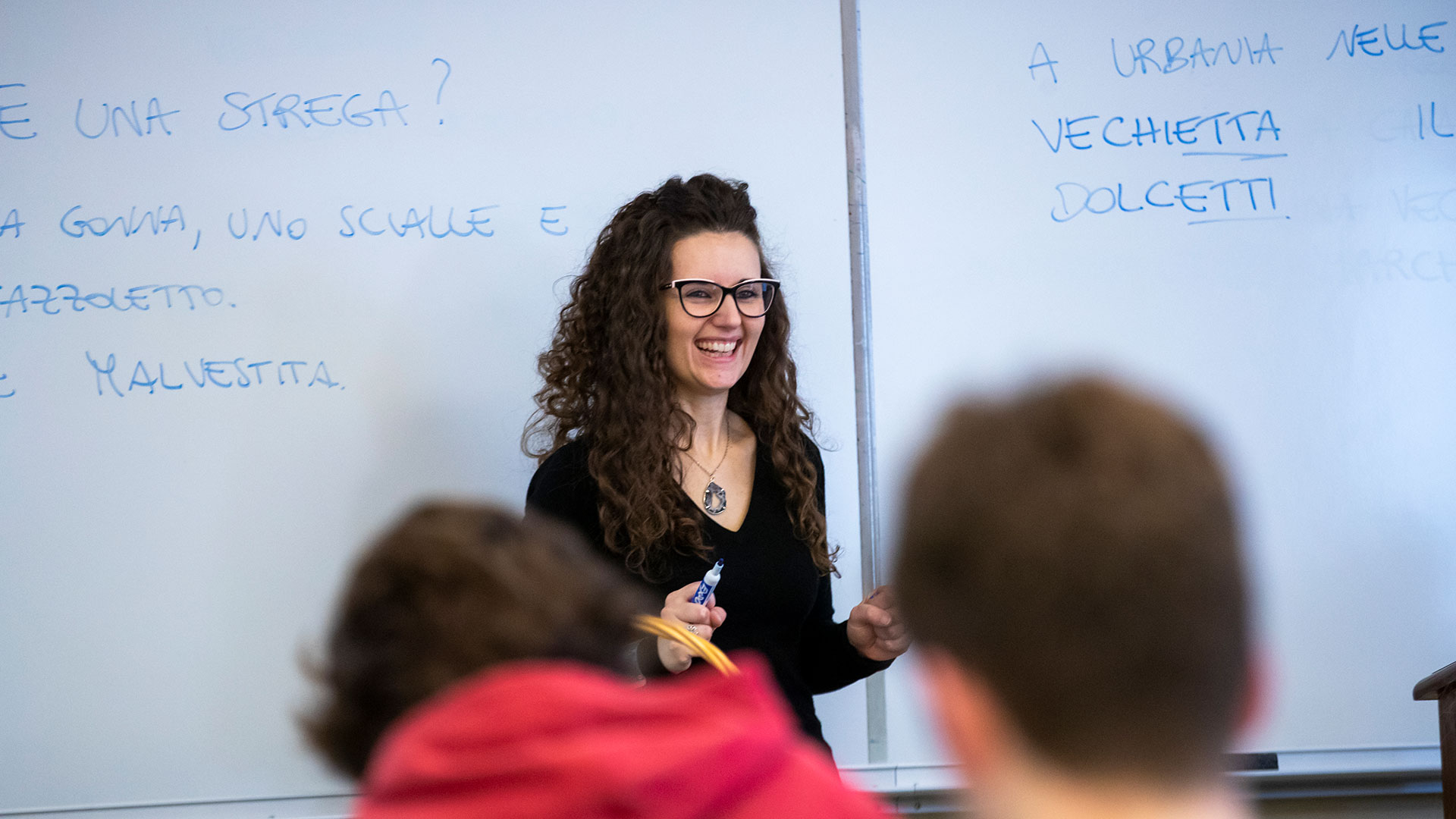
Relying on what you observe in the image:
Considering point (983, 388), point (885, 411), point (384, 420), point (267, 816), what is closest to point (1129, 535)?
point (983, 388)

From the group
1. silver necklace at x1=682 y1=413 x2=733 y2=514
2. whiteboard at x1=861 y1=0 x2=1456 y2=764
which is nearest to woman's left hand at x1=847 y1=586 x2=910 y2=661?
silver necklace at x1=682 y1=413 x2=733 y2=514

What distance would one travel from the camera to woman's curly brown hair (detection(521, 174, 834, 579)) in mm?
1597

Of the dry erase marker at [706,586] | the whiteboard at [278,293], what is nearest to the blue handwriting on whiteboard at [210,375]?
A: the whiteboard at [278,293]

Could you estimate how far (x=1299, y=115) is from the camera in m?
1.99

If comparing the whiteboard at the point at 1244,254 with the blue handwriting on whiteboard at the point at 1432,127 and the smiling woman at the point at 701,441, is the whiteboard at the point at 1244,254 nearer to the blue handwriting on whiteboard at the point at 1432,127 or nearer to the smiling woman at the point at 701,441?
the blue handwriting on whiteboard at the point at 1432,127

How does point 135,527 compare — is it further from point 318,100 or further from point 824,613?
point 824,613

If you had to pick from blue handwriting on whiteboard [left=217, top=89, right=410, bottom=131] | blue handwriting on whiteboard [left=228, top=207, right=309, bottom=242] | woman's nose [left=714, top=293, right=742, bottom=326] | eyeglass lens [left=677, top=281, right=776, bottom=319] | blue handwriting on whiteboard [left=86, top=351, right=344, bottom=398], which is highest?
blue handwriting on whiteboard [left=217, top=89, right=410, bottom=131]

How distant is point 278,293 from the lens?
1.87 metres

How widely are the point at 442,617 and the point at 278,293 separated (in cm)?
140

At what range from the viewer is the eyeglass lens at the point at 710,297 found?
5.49 ft

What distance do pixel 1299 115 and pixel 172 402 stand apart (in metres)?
2.13

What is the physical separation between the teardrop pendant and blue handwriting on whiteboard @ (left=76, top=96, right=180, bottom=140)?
116 cm

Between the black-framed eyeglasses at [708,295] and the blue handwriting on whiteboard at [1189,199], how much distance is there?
0.68 metres

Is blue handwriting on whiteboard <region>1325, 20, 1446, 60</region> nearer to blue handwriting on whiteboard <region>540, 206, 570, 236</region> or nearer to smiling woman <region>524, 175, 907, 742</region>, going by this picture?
smiling woman <region>524, 175, 907, 742</region>
